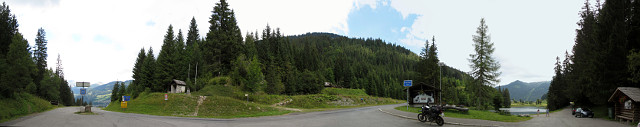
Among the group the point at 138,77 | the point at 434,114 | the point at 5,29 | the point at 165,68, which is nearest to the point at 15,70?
the point at 5,29

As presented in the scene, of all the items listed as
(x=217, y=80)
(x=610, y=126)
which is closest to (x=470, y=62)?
(x=610, y=126)

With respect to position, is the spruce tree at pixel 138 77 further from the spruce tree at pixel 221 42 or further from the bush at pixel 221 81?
Answer: the bush at pixel 221 81

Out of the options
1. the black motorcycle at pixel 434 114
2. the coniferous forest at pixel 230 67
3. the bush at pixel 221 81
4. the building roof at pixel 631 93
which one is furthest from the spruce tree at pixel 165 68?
the building roof at pixel 631 93

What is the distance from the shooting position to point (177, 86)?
47719mm

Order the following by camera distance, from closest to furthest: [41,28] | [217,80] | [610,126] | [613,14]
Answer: [610,126]
[613,14]
[217,80]
[41,28]

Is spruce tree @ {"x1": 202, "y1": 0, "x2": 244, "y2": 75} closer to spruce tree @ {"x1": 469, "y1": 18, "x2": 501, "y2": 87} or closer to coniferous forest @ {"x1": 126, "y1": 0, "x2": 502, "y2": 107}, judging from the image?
coniferous forest @ {"x1": 126, "y1": 0, "x2": 502, "y2": 107}

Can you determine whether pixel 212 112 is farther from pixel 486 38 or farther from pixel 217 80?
pixel 486 38

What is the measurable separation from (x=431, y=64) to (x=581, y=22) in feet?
70.7

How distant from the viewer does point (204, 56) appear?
179ft

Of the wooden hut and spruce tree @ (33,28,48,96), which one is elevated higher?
spruce tree @ (33,28,48,96)

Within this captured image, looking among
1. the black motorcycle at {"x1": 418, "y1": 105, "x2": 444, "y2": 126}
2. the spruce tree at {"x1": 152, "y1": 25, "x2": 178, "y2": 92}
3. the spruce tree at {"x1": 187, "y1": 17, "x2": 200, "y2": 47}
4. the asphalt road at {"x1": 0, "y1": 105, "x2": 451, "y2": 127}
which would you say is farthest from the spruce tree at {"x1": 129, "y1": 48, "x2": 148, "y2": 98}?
the black motorcycle at {"x1": 418, "y1": 105, "x2": 444, "y2": 126}

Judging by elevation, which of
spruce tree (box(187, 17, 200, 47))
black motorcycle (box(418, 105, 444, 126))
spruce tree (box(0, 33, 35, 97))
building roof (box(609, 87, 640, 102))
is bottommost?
black motorcycle (box(418, 105, 444, 126))

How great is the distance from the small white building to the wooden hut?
5405 cm

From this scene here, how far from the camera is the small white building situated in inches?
1868
